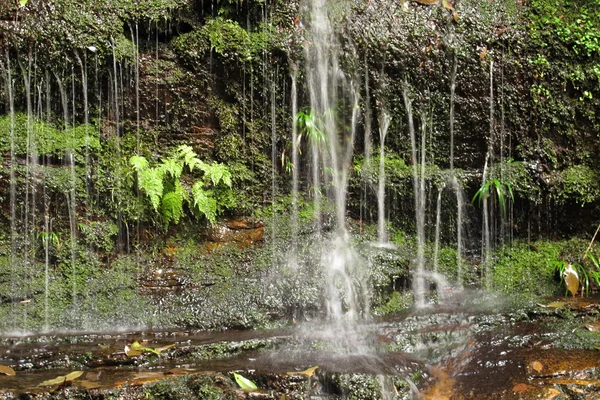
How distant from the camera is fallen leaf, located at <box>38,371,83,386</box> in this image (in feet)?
14.0

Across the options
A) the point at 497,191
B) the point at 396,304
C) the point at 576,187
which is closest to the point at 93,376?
the point at 396,304

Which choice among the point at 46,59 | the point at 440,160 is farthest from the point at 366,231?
the point at 46,59

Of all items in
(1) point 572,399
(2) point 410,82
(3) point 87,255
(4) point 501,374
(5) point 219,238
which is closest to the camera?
(1) point 572,399

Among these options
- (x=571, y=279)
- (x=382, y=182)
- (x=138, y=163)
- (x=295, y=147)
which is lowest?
(x=571, y=279)

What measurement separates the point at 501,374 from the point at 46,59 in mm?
6272

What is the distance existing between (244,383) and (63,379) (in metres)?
1.43

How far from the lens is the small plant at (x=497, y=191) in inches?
290

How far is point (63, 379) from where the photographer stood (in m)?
4.36

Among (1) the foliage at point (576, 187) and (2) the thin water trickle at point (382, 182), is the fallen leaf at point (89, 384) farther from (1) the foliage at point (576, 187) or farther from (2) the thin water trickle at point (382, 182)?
(1) the foliage at point (576, 187)

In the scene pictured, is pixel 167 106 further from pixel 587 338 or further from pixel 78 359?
pixel 587 338

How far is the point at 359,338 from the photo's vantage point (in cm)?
554

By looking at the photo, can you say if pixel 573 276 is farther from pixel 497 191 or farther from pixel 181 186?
pixel 181 186

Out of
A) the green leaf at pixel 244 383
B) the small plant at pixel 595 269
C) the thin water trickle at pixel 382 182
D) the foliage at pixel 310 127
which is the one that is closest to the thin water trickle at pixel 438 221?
the thin water trickle at pixel 382 182

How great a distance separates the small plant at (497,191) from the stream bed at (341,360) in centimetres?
169
